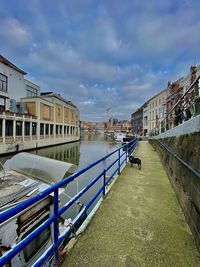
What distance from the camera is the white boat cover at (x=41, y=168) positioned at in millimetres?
5223

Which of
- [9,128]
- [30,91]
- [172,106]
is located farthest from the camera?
[30,91]

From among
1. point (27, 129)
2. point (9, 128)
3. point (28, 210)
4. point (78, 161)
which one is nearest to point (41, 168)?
point (28, 210)

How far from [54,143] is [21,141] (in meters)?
10.1

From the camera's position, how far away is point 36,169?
5.45 metres

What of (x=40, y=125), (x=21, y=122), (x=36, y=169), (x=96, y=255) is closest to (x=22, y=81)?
(x=40, y=125)

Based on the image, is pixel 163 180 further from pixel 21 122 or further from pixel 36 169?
pixel 21 122

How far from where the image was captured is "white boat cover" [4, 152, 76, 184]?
522 cm

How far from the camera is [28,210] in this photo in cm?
274

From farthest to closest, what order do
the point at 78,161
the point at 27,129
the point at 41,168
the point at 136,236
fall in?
the point at 27,129 < the point at 78,161 < the point at 41,168 < the point at 136,236

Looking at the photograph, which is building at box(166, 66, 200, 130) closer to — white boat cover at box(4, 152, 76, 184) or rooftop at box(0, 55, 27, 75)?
white boat cover at box(4, 152, 76, 184)

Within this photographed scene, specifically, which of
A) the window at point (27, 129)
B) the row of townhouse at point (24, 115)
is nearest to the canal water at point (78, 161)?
the row of townhouse at point (24, 115)

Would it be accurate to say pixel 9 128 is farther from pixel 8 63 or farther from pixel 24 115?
pixel 8 63

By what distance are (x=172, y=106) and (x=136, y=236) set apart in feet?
21.2

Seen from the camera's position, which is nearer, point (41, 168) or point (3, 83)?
point (41, 168)
